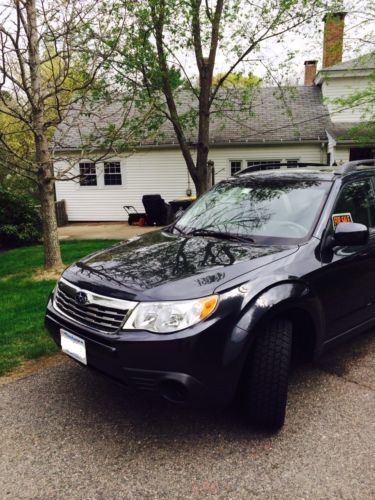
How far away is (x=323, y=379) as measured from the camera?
347 cm

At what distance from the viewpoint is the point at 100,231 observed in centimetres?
1491

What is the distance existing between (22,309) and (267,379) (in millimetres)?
3968

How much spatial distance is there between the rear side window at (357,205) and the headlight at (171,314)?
56.9 inches

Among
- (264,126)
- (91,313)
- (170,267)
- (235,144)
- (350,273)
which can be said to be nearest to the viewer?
(91,313)

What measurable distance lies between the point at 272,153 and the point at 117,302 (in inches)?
617

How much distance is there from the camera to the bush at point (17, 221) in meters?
11.6

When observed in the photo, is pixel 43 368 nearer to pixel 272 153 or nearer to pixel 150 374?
pixel 150 374

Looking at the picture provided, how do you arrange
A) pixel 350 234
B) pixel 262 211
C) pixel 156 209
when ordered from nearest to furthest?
pixel 350 234
pixel 262 211
pixel 156 209

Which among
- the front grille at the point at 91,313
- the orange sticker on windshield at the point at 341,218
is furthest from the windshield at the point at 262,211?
the front grille at the point at 91,313

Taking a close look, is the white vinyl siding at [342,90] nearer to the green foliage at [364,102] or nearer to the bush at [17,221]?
the green foliage at [364,102]

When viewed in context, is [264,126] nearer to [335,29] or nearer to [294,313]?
[335,29]

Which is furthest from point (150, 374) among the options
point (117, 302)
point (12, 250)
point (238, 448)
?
point (12, 250)

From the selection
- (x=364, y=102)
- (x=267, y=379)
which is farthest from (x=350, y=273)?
(x=364, y=102)

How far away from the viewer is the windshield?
10.8 ft
